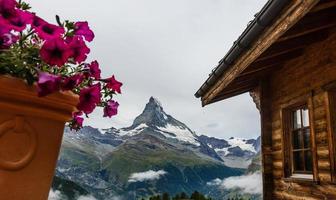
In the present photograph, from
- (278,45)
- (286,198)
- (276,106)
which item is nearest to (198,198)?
(286,198)

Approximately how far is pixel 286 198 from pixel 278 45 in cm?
257

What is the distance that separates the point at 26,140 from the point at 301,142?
5.07 m

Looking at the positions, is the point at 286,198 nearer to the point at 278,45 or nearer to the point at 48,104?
the point at 278,45

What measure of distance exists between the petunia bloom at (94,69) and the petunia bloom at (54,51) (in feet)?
1.03

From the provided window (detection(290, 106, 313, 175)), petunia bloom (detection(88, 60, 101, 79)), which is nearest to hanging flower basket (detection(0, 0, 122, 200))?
petunia bloom (detection(88, 60, 101, 79))

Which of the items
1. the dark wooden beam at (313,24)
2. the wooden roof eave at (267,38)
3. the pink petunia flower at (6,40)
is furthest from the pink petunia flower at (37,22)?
the dark wooden beam at (313,24)

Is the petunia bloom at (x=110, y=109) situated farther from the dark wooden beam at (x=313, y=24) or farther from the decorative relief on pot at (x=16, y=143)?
the dark wooden beam at (x=313, y=24)

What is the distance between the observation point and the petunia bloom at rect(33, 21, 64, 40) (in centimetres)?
115

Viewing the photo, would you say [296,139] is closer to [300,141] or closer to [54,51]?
[300,141]

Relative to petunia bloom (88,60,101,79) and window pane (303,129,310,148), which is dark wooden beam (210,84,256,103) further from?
petunia bloom (88,60,101,79)

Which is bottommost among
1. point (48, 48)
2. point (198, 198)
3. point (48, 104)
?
point (198, 198)

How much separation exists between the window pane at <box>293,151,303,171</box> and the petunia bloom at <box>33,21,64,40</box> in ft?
16.5

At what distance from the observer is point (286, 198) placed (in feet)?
18.3

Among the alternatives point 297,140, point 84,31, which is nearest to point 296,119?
point 297,140
